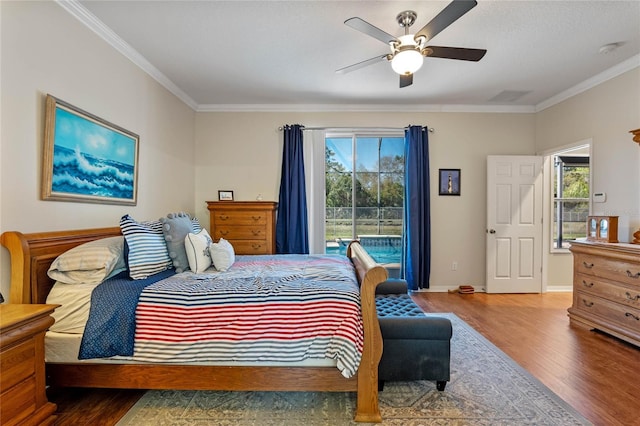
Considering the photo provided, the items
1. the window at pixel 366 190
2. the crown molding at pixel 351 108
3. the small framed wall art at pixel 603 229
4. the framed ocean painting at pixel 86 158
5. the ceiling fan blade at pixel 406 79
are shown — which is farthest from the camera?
the window at pixel 366 190

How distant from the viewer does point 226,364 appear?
1.88m

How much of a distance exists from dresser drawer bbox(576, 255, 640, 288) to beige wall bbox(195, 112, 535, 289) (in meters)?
1.43

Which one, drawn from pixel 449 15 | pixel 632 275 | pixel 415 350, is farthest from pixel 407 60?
pixel 632 275

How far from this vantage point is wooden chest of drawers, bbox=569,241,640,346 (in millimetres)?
2764

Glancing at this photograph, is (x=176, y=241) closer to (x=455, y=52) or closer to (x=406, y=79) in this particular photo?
(x=406, y=79)

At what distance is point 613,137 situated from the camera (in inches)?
135

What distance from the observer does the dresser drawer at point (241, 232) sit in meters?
4.11

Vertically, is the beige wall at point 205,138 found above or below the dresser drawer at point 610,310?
above

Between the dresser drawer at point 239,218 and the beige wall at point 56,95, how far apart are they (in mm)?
773

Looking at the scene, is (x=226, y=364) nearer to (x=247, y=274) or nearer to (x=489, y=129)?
(x=247, y=274)

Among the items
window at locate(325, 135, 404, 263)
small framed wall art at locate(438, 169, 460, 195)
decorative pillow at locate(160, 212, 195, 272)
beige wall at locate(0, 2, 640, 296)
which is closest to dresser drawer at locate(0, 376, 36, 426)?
beige wall at locate(0, 2, 640, 296)

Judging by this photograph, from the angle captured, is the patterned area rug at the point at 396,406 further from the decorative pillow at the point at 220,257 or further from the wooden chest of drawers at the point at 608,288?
the wooden chest of drawers at the point at 608,288

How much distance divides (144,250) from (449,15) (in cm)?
258

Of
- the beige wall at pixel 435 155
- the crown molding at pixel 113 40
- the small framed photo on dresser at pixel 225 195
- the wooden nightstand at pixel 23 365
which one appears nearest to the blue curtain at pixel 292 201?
the beige wall at pixel 435 155
